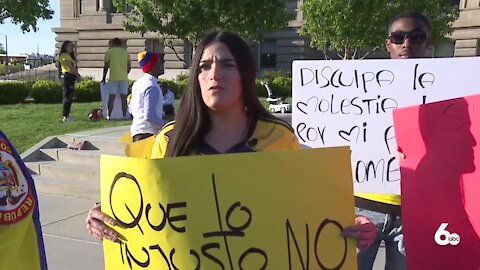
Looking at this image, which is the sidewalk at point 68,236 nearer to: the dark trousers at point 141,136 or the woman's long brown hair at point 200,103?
the dark trousers at point 141,136

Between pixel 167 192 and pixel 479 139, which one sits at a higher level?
pixel 479 139

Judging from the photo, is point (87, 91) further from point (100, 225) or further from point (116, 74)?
point (100, 225)

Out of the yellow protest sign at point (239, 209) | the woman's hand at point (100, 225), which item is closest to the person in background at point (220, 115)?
the woman's hand at point (100, 225)

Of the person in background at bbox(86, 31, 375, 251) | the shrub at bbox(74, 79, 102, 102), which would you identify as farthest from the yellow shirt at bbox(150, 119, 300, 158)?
the shrub at bbox(74, 79, 102, 102)

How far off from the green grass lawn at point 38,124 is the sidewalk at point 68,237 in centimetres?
203

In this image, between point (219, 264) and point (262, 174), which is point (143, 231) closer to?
point (219, 264)

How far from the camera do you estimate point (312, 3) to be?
1789cm

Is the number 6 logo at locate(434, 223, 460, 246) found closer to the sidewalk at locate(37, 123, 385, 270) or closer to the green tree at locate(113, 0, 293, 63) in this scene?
the sidewalk at locate(37, 123, 385, 270)

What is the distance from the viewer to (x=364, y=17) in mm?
16562

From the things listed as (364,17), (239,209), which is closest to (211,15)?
(364,17)

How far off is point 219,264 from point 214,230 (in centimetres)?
11

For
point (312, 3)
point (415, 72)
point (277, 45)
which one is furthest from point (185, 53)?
point (415, 72)

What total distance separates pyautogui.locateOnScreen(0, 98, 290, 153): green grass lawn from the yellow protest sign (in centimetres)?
650

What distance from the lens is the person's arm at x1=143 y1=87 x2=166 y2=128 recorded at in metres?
4.68
